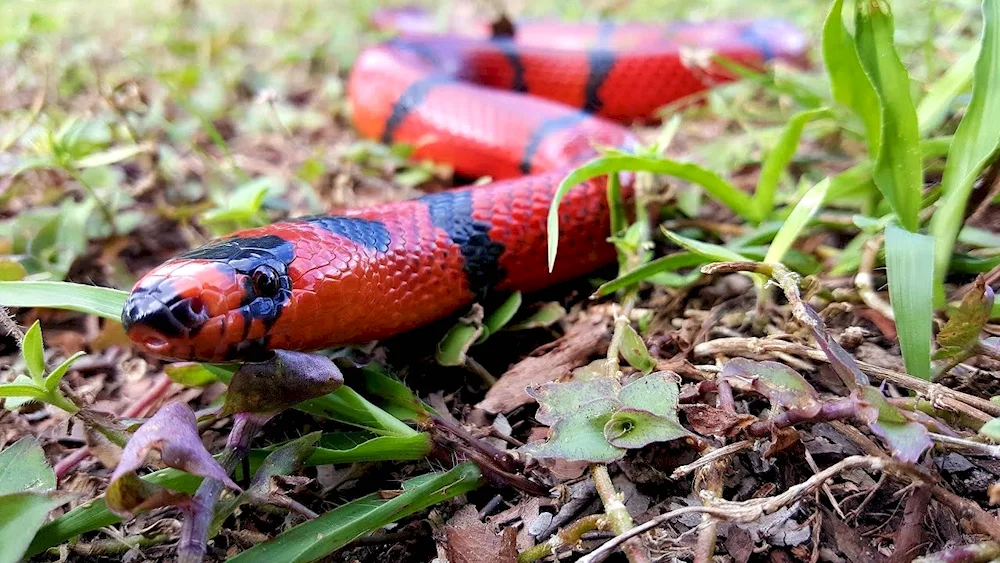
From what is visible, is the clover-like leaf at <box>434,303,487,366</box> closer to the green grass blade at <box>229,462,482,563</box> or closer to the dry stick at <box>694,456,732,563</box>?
the green grass blade at <box>229,462,482,563</box>

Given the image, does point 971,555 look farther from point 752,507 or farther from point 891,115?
point 891,115

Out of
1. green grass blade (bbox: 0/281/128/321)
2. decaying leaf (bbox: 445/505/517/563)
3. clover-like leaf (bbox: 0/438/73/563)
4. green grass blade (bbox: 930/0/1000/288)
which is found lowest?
decaying leaf (bbox: 445/505/517/563)

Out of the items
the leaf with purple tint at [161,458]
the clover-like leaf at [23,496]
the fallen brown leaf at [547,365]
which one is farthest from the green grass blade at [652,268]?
the clover-like leaf at [23,496]

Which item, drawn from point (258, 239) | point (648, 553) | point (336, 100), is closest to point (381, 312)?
point (258, 239)

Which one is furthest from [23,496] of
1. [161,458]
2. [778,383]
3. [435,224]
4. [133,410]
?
[778,383]

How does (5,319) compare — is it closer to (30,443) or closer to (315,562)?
(30,443)

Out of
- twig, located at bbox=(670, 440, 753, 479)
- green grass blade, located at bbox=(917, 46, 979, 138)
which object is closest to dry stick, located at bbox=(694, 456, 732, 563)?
twig, located at bbox=(670, 440, 753, 479)

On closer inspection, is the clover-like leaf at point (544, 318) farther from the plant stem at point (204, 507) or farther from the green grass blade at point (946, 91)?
the green grass blade at point (946, 91)
